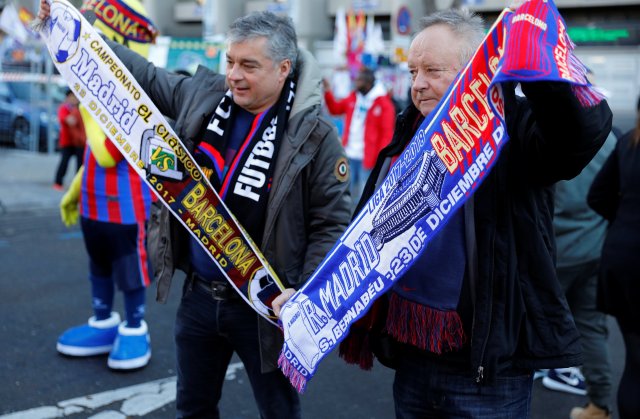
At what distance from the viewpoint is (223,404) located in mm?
4070

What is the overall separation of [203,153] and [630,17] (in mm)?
25219

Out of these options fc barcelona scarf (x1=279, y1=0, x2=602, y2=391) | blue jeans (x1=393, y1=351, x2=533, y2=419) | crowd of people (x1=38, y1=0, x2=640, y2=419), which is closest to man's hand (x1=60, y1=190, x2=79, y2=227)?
crowd of people (x1=38, y1=0, x2=640, y2=419)

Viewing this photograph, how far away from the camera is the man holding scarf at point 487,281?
6.43ft

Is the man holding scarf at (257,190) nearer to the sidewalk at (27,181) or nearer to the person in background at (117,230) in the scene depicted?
the person in background at (117,230)

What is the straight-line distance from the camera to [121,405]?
3.95m

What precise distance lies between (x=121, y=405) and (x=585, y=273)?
104 inches

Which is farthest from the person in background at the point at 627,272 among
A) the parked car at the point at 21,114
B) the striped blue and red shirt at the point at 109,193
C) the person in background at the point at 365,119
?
the parked car at the point at 21,114

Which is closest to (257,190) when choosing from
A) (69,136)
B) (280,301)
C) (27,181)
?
(280,301)

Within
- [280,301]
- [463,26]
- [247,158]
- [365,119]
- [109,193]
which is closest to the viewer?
[463,26]

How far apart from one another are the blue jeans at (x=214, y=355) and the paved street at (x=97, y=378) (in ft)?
3.90

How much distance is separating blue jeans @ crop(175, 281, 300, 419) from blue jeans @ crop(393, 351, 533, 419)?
654 mm

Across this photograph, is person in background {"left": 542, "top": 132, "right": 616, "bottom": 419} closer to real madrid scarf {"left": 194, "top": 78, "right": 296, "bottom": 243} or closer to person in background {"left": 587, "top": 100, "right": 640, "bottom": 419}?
person in background {"left": 587, "top": 100, "right": 640, "bottom": 419}

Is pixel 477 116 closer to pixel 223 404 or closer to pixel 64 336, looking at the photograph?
pixel 223 404

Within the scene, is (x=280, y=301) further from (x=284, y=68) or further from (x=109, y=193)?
(x=109, y=193)
